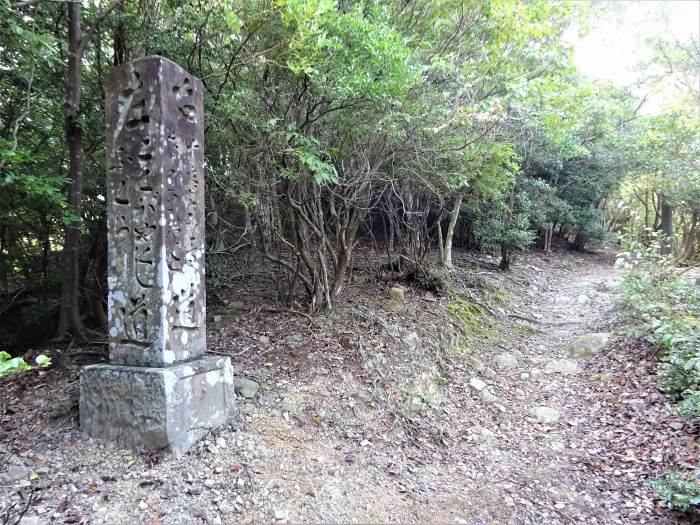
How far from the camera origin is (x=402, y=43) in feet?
12.9

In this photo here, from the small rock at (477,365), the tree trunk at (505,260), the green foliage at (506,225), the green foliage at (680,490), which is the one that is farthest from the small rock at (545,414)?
the tree trunk at (505,260)

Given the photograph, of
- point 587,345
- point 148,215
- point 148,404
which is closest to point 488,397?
point 587,345

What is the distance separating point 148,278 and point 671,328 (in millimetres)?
5820

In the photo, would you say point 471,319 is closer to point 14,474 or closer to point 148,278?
point 148,278

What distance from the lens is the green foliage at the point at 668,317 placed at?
14.0 ft

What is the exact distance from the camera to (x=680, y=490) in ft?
10.3

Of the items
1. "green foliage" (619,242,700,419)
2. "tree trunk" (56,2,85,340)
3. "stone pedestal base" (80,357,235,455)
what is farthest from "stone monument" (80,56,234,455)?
"green foliage" (619,242,700,419)

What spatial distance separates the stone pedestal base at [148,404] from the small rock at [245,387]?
0.68m

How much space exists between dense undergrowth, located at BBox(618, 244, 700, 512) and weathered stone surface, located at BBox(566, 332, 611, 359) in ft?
1.32

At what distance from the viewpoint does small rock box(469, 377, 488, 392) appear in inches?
214

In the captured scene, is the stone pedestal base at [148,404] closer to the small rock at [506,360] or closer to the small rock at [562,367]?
the small rock at [506,360]

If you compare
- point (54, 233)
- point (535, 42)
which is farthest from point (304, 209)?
point (535, 42)

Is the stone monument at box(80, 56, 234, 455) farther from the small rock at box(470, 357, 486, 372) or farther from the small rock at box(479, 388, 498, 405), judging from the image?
the small rock at box(470, 357, 486, 372)

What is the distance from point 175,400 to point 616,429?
14.3 feet
